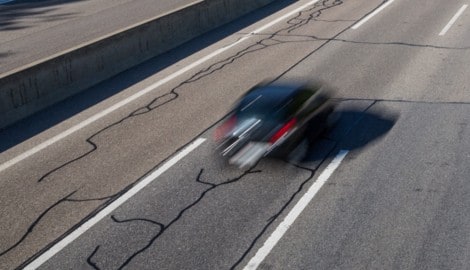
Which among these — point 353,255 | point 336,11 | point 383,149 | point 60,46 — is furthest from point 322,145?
point 336,11

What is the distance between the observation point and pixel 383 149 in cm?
1234

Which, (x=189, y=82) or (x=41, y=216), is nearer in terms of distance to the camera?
(x=41, y=216)

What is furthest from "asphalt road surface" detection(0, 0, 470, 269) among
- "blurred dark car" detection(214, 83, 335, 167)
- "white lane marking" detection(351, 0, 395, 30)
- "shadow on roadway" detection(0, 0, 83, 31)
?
"shadow on roadway" detection(0, 0, 83, 31)

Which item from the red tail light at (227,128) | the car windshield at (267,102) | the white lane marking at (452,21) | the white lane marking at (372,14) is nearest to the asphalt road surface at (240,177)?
the red tail light at (227,128)

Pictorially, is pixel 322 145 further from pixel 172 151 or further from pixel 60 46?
pixel 60 46

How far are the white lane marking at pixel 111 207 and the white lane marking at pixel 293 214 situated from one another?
2468 millimetres

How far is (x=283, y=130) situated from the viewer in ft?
38.6

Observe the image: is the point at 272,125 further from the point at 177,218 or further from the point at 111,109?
the point at 111,109

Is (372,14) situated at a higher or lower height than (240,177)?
lower

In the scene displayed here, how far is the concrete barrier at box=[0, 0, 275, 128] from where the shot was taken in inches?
608

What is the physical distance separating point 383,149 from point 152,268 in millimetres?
4903

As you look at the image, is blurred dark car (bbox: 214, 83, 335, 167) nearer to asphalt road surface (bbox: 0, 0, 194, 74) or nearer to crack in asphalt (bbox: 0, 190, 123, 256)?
crack in asphalt (bbox: 0, 190, 123, 256)

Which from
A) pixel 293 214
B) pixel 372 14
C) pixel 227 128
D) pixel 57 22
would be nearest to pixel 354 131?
pixel 227 128

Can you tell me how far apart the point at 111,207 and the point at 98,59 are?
25.0 ft
